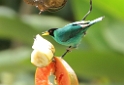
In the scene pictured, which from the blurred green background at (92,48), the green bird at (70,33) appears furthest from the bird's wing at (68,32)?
the blurred green background at (92,48)

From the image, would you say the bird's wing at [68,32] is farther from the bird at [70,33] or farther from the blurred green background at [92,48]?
the blurred green background at [92,48]

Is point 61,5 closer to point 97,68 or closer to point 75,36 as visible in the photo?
point 75,36


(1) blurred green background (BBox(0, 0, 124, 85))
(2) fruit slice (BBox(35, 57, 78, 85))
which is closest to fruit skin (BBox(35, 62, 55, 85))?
(2) fruit slice (BBox(35, 57, 78, 85))

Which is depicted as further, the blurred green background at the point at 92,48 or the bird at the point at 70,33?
the blurred green background at the point at 92,48

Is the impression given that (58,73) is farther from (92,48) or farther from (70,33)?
(92,48)

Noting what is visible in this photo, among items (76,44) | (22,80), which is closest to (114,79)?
(22,80)

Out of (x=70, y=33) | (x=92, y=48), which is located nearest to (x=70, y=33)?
(x=70, y=33)

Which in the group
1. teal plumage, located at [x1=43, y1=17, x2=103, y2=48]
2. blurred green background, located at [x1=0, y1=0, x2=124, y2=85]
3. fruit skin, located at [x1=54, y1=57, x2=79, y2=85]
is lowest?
fruit skin, located at [x1=54, y1=57, x2=79, y2=85]

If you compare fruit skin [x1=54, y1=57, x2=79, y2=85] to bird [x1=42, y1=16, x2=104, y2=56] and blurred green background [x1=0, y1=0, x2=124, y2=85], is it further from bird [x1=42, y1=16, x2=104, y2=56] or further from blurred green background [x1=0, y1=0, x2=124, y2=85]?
blurred green background [x1=0, y1=0, x2=124, y2=85]
